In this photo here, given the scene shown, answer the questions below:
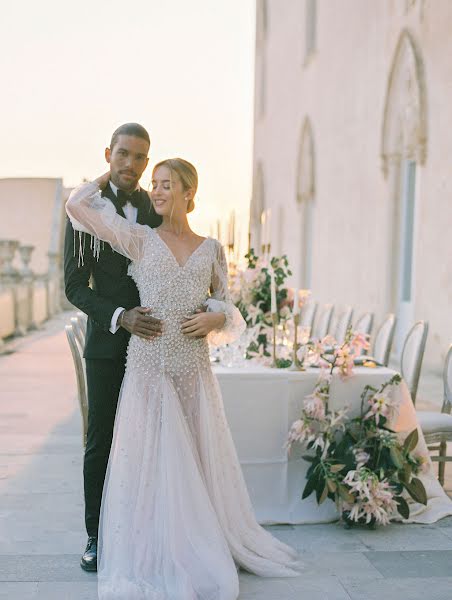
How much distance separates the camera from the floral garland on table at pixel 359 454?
13.1 ft

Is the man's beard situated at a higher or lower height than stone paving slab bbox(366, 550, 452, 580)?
higher

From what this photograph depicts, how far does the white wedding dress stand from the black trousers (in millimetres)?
102

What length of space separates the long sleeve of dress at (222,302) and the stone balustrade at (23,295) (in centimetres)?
984

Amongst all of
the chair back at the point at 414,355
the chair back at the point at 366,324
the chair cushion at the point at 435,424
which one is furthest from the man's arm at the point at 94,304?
the chair back at the point at 366,324

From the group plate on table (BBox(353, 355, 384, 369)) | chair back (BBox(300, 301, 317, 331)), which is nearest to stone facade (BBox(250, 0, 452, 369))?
chair back (BBox(300, 301, 317, 331))

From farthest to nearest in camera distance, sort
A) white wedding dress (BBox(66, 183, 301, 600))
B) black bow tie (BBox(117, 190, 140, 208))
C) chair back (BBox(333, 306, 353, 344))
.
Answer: chair back (BBox(333, 306, 353, 344)) < black bow tie (BBox(117, 190, 140, 208)) < white wedding dress (BBox(66, 183, 301, 600))

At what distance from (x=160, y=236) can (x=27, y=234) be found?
24.6m

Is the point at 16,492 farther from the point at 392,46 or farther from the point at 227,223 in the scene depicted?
the point at 392,46

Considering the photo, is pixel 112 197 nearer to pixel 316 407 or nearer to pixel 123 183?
pixel 123 183

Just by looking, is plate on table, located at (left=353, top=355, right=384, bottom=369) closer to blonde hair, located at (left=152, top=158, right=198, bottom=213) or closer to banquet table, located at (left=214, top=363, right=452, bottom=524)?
banquet table, located at (left=214, top=363, right=452, bottom=524)

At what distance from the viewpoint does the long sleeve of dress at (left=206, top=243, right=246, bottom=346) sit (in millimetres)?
3428

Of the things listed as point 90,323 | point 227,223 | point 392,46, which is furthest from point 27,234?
point 90,323

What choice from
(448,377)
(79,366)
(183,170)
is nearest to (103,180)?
(183,170)

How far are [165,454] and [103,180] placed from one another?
1099mm
